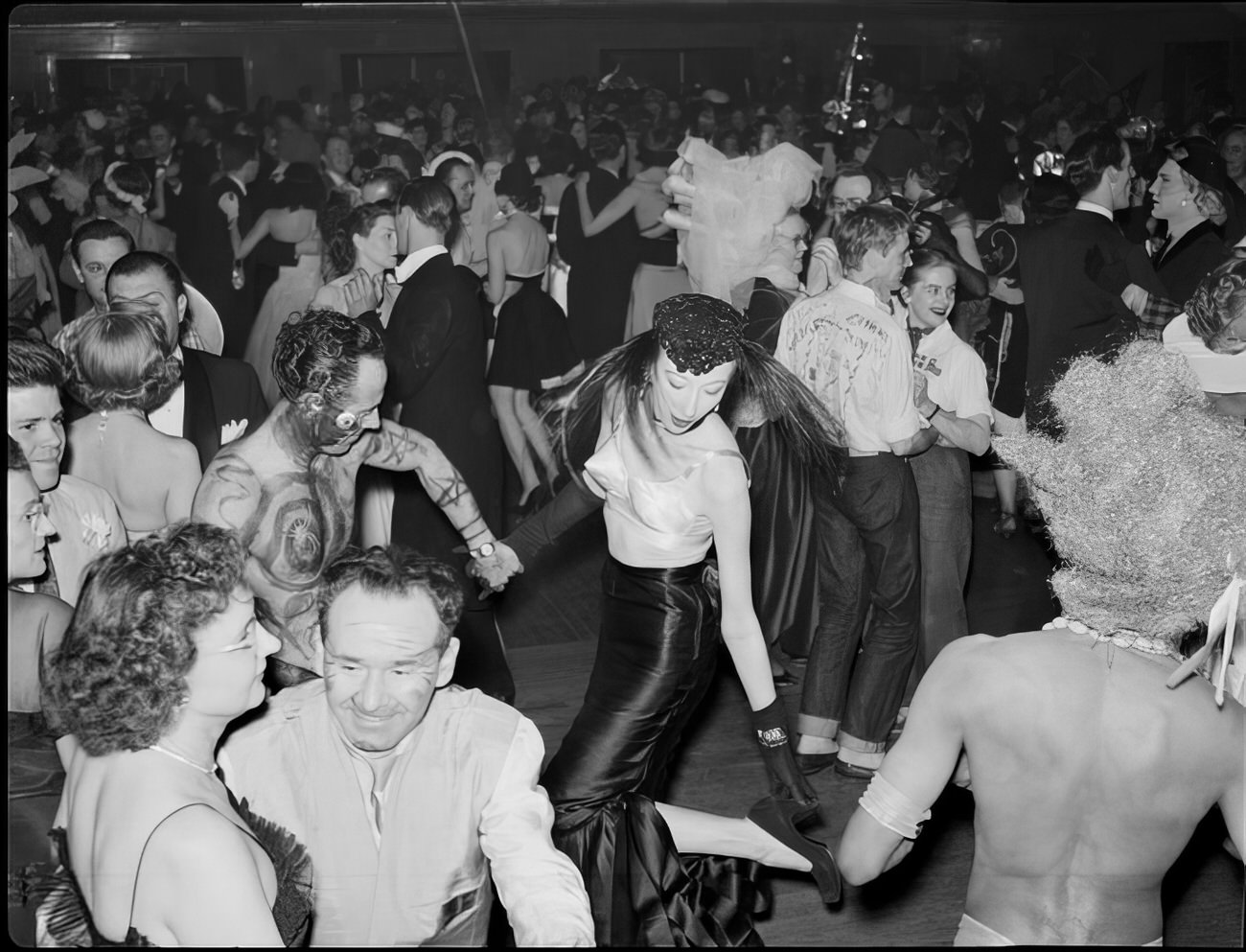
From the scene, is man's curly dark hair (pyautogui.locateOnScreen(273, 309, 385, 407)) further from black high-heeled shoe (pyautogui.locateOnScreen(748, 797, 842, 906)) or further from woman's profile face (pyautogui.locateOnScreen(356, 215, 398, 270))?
black high-heeled shoe (pyautogui.locateOnScreen(748, 797, 842, 906))

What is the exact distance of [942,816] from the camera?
11.5ft

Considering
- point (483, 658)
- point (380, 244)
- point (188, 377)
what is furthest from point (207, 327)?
point (483, 658)

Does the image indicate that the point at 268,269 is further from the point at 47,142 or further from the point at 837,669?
the point at 837,669

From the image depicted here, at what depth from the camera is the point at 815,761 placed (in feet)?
11.9

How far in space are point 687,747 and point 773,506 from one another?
0.70 metres

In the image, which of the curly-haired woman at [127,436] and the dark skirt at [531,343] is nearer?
the curly-haired woman at [127,436]

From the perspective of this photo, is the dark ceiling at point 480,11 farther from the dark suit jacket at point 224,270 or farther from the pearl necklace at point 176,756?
the pearl necklace at point 176,756

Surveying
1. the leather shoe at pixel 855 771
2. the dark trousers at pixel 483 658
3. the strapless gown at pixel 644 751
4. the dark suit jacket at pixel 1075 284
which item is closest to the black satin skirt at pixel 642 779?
the strapless gown at pixel 644 751

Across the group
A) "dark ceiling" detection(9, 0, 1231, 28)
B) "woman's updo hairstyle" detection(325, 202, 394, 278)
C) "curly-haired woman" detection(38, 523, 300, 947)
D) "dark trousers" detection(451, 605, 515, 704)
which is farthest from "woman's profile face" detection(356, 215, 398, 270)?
"curly-haired woman" detection(38, 523, 300, 947)

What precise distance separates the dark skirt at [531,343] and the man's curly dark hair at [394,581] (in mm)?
1170

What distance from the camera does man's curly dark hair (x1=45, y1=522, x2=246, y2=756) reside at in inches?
79.9

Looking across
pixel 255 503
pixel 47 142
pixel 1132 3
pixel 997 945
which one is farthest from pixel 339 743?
pixel 1132 3

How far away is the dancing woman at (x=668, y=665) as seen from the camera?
282 centimetres

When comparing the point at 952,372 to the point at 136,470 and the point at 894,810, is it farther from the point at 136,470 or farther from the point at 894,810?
the point at 136,470
